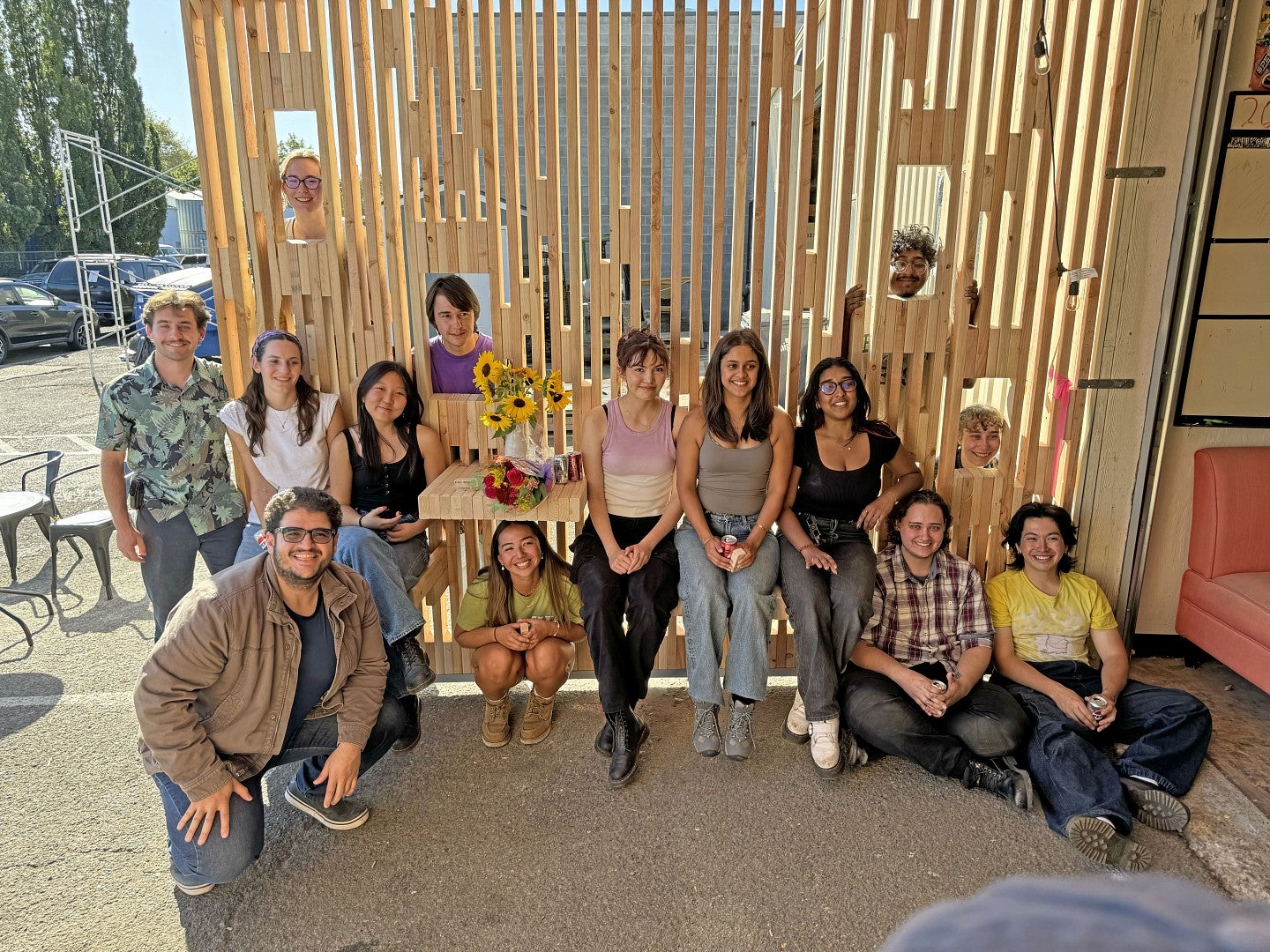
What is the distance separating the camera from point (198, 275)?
13.6m

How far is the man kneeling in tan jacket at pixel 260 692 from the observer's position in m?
2.35

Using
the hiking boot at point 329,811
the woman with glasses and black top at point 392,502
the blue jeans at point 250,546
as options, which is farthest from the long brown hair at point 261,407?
the hiking boot at point 329,811

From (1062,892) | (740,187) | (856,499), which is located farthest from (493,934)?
(740,187)

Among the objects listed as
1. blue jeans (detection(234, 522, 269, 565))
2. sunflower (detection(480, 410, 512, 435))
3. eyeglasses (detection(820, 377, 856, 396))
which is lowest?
blue jeans (detection(234, 522, 269, 565))

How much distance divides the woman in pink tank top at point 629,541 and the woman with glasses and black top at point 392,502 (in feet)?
2.16

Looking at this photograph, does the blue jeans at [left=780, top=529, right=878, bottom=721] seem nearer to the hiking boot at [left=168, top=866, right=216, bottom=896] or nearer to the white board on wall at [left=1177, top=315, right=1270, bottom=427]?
the white board on wall at [left=1177, top=315, right=1270, bottom=427]

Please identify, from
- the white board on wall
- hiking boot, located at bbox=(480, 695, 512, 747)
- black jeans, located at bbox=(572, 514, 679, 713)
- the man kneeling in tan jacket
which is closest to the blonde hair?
the man kneeling in tan jacket

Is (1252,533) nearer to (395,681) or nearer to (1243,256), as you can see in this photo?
(1243,256)

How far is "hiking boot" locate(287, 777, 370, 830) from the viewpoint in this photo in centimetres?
275

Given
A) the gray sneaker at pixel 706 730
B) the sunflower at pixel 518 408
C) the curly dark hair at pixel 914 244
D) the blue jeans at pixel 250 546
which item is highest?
the curly dark hair at pixel 914 244

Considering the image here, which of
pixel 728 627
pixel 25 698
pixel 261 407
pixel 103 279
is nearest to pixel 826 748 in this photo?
pixel 728 627

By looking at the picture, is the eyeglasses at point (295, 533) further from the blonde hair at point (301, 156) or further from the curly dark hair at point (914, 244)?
the curly dark hair at point (914, 244)

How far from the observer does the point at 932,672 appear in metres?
3.15

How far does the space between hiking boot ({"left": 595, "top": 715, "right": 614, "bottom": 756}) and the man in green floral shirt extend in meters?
1.70
